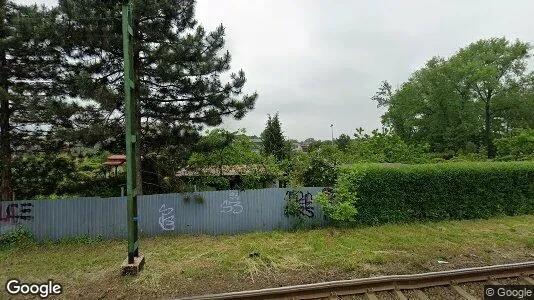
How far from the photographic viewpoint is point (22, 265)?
28.7 feet

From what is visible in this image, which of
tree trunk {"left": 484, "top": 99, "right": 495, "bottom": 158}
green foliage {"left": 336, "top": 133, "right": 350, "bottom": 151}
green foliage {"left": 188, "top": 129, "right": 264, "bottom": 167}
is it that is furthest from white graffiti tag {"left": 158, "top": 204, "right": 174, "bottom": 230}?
tree trunk {"left": 484, "top": 99, "right": 495, "bottom": 158}

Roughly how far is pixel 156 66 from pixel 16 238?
7093 mm

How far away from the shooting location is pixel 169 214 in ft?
39.2

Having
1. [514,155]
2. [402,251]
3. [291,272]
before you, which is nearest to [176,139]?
[291,272]

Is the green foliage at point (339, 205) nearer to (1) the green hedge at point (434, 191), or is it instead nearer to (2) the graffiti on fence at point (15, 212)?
(1) the green hedge at point (434, 191)

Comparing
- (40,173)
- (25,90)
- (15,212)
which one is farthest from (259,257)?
(25,90)

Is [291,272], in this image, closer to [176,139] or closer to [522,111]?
[176,139]

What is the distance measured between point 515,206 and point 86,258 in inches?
644

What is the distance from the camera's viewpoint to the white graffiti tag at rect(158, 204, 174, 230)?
11891 millimetres

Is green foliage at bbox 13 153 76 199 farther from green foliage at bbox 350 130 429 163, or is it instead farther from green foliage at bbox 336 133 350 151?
green foliage at bbox 336 133 350 151

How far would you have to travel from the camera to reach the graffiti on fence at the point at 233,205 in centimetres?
1227

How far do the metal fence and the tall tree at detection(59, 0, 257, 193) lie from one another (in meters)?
1.66

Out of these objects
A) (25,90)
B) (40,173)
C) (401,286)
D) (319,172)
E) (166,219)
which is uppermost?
(25,90)

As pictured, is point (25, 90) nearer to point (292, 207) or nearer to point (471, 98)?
point (292, 207)
